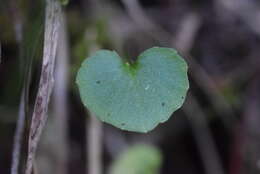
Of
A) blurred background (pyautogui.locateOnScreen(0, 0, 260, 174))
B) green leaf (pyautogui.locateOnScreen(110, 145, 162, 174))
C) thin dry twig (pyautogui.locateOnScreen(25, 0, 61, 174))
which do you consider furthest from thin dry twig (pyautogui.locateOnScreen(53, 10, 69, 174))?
thin dry twig (pyautogui.locateOnScreen(25, 0, 61, 174))

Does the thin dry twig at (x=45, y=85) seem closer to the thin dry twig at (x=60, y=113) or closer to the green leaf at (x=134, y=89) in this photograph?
the green leaf at (x=134, y=89)

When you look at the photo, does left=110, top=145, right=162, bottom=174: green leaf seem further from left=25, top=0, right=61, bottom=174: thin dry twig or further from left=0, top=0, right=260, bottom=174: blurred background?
left=25, top=0, right=61, bottom=174: thin dry twig

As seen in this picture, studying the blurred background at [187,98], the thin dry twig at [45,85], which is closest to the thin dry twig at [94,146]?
the blurred background at [187,98]

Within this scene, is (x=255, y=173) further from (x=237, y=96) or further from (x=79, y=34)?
(x=79, y=34)

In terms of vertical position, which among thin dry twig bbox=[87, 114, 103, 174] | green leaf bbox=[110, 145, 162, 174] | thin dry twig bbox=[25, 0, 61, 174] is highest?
thin dry twig bbox=[25, 0, 61, 174]

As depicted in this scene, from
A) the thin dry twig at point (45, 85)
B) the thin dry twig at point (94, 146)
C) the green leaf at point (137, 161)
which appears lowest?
the green leaf at point (137, 161)

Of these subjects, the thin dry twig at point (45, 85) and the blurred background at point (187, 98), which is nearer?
the thin dry twig at point (45, 85)

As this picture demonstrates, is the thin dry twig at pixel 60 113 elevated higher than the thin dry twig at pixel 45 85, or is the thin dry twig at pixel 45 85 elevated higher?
the thin dry twig at pixel 45 85

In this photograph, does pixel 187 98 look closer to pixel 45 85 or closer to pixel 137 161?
pixel 137 161
